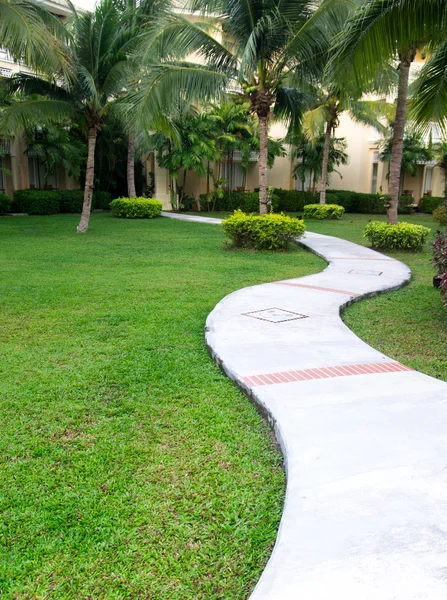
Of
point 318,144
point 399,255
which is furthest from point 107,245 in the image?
point 318,144

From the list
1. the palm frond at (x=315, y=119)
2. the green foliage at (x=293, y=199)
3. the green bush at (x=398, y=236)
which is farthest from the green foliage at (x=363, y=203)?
the green bush at (x=398, y=236)

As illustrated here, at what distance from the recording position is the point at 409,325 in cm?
598

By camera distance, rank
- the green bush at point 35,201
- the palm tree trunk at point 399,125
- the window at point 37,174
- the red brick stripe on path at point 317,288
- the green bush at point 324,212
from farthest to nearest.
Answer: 1. the window at point 37,174
2. the green bush at point 324,212
3. the green bush at point 35,201
4. the palm tree trunk at point 399,125
5. the red brick stripe on path at point 317,288

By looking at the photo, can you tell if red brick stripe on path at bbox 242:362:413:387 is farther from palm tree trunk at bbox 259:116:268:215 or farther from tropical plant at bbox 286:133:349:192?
tropical plant at bbox 286:133:349:192

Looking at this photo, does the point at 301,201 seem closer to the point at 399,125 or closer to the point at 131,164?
the point at 131,164

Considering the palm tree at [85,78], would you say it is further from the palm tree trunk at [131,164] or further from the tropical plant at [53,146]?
the tropical plant at [53,146]

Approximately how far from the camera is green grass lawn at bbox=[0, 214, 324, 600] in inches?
84.8

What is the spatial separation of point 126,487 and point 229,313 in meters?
3.44

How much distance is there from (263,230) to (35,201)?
1317 centimetres

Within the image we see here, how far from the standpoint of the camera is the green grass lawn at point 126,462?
215 cm

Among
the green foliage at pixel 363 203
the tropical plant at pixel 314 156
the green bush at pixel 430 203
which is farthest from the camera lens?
the green bush at pixel 430 203

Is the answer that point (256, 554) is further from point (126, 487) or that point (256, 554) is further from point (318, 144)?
point (318, 144)

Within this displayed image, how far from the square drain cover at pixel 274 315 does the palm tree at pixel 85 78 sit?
33.1ft

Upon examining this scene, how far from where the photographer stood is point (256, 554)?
2.23 metres
